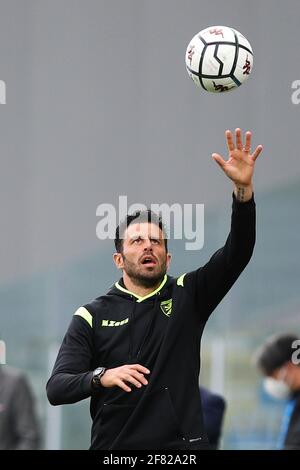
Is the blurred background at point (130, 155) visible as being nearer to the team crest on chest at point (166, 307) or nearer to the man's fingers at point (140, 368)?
the team crest on chest at point (166, 307)

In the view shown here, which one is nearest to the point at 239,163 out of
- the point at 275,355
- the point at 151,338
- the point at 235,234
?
the point at 235,234

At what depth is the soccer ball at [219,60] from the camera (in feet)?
15.1

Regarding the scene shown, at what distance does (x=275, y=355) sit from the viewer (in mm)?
5719

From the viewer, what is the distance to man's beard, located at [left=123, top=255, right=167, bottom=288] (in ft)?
13.9

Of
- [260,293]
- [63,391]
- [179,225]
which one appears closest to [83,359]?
[63,391]

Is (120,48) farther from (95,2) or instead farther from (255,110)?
(255,110)

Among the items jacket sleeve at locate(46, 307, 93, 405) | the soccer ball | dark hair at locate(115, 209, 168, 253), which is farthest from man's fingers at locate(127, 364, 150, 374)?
→ the soccer ball

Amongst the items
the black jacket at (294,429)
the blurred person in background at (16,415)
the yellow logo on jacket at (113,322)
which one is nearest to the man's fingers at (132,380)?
the yellow logo on jacket at (113,322)

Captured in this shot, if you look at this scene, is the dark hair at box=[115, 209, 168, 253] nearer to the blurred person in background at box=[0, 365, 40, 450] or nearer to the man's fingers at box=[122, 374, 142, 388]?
the man's fingers at box=[122, 374, 142, 388]

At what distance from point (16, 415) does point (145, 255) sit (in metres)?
2.17

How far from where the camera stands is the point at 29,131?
Answer: 1018cm

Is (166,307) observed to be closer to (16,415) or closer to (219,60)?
(219,60)

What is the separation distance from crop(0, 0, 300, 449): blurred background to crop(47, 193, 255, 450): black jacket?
15.7ft

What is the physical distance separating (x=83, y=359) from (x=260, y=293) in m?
5.51
